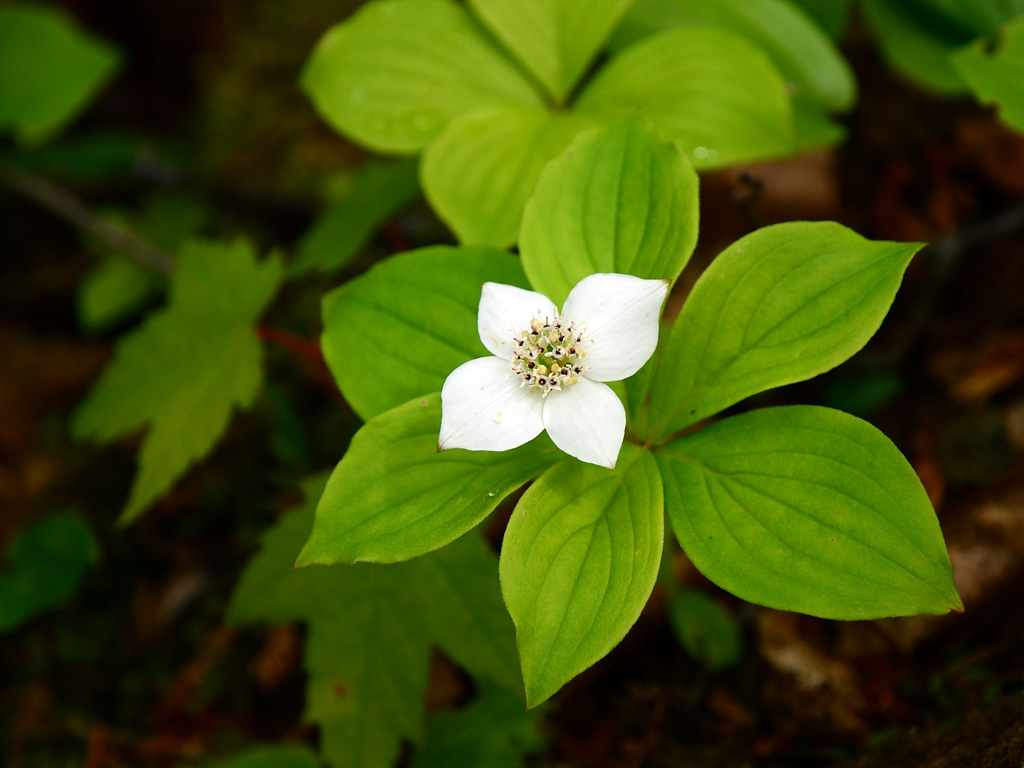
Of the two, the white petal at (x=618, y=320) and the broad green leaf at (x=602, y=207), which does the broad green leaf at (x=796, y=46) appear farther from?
the white petal at (x=618, y=320)

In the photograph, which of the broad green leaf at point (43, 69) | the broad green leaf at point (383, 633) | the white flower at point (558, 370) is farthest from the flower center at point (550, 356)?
the broad green leaf at point (43, 69)

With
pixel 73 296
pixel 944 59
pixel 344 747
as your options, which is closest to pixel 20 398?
pixel 73 296

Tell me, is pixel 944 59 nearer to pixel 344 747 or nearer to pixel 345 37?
pixel 345 37

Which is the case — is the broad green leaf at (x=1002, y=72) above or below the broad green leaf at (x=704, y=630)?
above

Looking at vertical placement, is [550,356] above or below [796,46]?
below

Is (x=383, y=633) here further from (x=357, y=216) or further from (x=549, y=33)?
(x=549, y=33)

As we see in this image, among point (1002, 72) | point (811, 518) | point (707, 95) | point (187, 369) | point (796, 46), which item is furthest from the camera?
point (796, 46)

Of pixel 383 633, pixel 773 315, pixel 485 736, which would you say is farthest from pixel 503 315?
pixel 485 736
